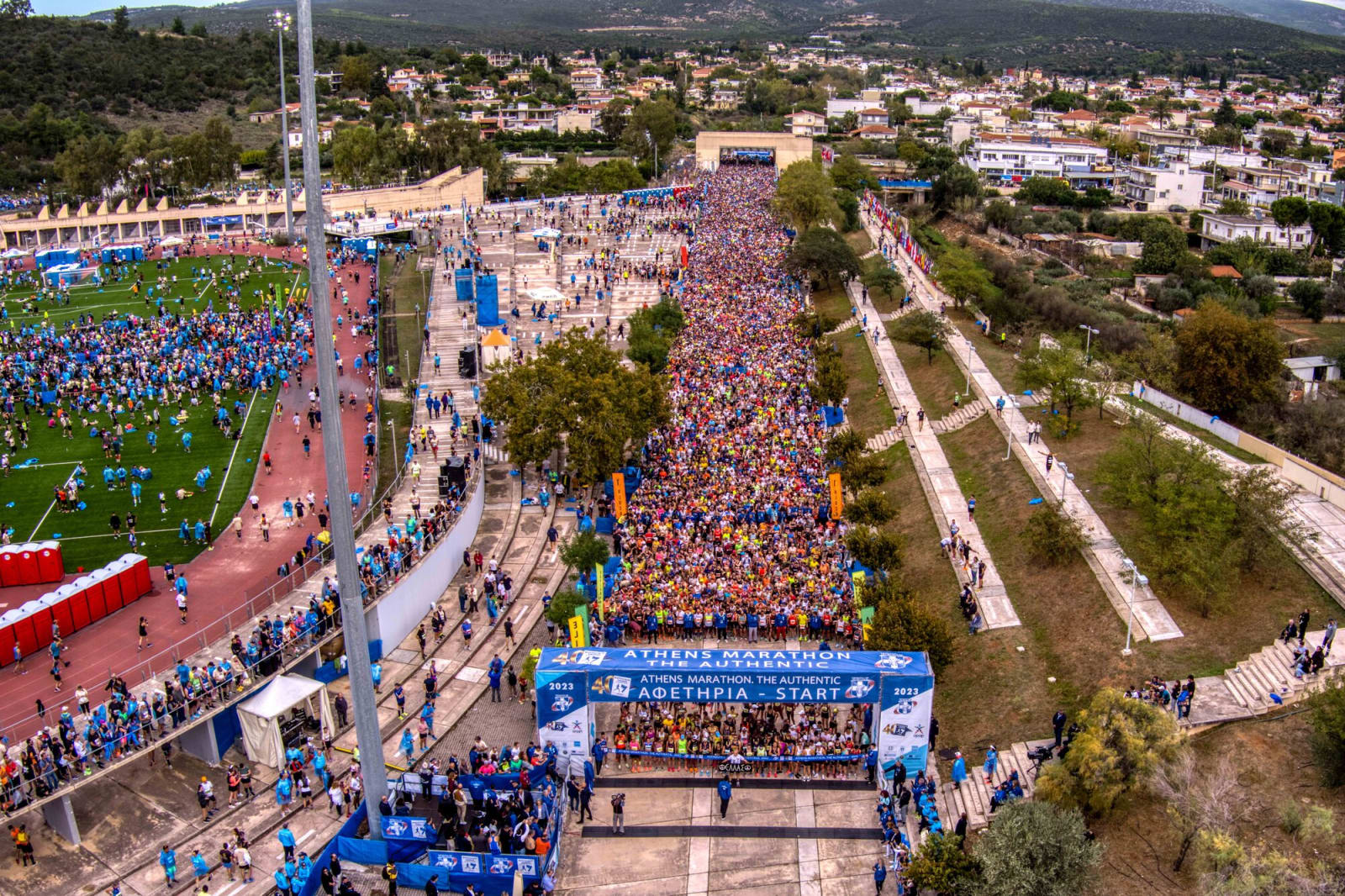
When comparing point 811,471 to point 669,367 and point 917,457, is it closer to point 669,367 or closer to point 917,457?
point 917,457

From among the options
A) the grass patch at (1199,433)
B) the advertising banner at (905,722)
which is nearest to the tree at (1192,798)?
the advertising banner at (905,722)

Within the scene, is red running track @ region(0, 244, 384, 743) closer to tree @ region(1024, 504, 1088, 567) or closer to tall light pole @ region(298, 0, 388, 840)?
tall light pole @ region(298, 0, 388, 840)

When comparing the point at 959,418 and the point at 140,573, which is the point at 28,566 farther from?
the point at 959,418

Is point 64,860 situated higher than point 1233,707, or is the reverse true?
point 1233,707

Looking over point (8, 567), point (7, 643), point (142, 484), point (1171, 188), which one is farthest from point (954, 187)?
point (7, 643)

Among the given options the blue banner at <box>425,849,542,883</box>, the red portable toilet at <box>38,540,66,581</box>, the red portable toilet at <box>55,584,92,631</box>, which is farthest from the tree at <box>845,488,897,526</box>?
the red portable toilet at <box>38,540,66,581</box>

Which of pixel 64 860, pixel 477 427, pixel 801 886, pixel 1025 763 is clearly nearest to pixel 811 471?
pixel 477 427
